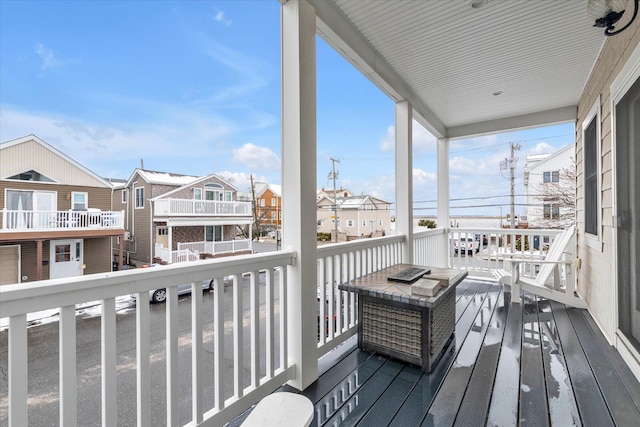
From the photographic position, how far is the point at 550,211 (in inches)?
205

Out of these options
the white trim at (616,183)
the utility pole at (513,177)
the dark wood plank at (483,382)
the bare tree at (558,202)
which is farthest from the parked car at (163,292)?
the bare tree at (558,202)

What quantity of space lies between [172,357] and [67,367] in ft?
1.27

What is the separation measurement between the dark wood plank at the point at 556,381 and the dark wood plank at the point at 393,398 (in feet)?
2.49

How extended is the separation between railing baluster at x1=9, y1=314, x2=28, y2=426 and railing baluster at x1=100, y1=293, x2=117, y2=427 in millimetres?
220

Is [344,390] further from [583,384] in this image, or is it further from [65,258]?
[65,258]

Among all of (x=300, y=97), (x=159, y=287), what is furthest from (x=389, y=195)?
(x=159, y=287)

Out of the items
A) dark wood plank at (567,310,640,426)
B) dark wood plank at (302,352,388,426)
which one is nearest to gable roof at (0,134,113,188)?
dark wood plank at (302,352,388,426)

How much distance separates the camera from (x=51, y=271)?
1006mm

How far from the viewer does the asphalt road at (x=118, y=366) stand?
1.09m

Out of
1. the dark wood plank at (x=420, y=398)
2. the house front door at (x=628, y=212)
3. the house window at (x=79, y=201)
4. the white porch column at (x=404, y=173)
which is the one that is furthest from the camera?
the white porch column at (x=404, y=173)

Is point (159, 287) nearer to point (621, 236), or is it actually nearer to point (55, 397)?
point (55, 397)

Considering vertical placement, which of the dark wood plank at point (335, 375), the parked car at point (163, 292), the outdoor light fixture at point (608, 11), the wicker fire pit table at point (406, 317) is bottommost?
the dark wood plank at point (335, 375)

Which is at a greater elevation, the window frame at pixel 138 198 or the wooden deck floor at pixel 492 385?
the window frame at pixel 138 198

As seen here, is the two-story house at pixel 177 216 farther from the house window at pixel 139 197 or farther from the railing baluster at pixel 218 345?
the railing baluster at pixel 218 345
